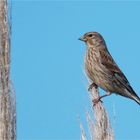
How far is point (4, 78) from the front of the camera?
4.76 meters

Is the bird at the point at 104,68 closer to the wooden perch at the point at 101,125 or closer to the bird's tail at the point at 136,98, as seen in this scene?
the bird's tail at the point at 136,98

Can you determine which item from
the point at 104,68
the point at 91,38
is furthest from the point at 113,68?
the point at 91,38

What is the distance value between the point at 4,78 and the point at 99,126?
93 centimetres

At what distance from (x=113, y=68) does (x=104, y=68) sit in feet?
0.53

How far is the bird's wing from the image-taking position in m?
7.95

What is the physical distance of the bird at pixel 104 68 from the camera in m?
7.75

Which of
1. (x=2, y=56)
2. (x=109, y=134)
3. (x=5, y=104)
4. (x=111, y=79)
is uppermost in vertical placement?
(x=111, y=79)

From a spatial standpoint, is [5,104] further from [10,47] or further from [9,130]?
[10,47]

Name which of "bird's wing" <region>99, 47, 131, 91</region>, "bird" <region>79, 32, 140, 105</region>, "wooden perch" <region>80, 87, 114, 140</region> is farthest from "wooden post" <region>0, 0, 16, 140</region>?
"bird's wing" <region>99, 47, 131, 91</region>

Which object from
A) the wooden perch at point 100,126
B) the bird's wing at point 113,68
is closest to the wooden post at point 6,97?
the wooden perch at point 100,126

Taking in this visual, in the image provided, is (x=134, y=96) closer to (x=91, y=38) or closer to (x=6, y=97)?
(x=91, y=38)

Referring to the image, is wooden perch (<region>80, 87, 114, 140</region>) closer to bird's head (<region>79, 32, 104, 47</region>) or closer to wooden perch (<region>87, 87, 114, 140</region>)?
wooden perch (<region>87, 87, 114, 140</region>)

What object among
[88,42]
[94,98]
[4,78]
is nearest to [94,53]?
[88,42]

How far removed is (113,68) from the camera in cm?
802
